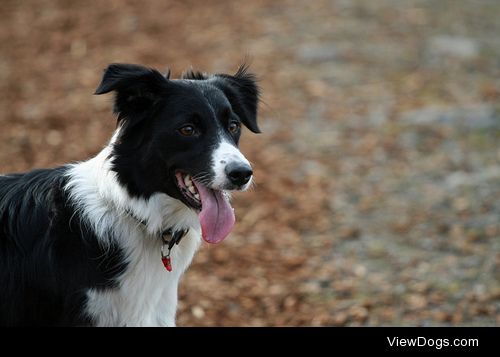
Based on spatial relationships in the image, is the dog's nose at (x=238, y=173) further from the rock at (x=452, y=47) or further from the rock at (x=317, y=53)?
the rock at (x=452, y=47)

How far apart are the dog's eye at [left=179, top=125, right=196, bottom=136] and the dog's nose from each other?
32 cm

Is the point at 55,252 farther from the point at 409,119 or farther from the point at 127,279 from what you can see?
the point at 409,119

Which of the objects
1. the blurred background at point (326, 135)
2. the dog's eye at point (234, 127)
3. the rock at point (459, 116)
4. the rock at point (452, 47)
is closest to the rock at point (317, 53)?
the blurred background at point (326, 135)

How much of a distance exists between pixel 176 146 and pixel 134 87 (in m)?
0.38

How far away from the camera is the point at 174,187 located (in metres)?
3.75

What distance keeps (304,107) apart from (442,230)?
10.7ft

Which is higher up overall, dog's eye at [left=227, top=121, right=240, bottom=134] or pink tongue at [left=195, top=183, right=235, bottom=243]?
dog's eye at [left=227, top=121, right=240, bottom=134]

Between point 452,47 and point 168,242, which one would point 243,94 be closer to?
point 168,242

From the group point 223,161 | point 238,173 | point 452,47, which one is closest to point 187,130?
point 223,161

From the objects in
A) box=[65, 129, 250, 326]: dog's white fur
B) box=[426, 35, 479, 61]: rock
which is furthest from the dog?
box=[426, 35, 479, 61]: rock

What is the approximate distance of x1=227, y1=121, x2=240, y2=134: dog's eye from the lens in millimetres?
3926
